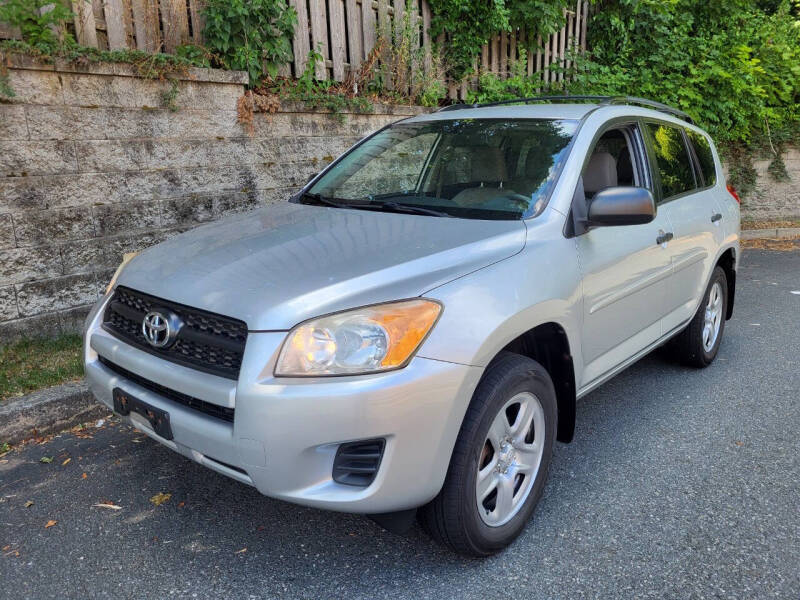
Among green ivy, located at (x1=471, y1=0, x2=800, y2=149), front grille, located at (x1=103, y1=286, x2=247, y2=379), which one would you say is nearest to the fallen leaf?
front grille, located at (x1=103, y1=286, x2=247, y2=379)

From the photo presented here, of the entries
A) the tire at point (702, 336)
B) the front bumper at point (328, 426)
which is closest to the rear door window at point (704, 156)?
the tire at point (702, 336)

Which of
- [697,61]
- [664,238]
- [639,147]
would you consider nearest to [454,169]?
[639,147]

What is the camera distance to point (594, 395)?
4262mm

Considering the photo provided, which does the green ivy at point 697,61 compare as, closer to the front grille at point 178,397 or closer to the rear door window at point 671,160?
the rear door window at point 671,160

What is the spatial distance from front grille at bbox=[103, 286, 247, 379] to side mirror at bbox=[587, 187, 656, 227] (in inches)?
63.7

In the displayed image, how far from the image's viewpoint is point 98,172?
15.6ft

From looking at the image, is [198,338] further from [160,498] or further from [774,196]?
[774,196]

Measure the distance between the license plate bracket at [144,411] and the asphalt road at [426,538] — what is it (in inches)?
21.4

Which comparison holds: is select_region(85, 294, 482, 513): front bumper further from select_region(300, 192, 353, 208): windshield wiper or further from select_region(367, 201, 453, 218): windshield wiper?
select_region(300, 192, 353, 208): windshield wiper

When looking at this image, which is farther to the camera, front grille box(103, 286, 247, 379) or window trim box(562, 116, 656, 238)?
window trim box(562, 116, 656, 238)

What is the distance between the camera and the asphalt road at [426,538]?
2.44 m

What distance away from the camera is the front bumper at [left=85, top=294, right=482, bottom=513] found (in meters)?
2.11

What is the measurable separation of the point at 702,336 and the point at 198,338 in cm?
346

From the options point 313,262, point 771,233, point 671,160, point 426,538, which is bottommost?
point 771,233
